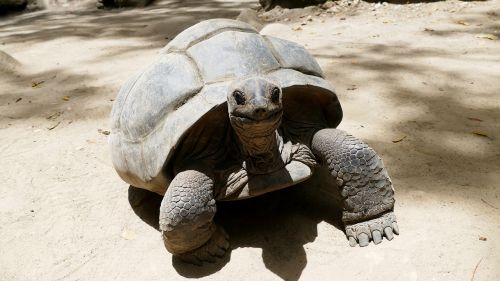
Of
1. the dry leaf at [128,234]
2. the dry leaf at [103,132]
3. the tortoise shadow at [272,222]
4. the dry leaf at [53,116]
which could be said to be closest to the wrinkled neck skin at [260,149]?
the tortoise shadow at [272,222]

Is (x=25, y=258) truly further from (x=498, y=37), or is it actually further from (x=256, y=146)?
(x=498, y=37)

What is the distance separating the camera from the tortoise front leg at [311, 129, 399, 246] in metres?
2.20

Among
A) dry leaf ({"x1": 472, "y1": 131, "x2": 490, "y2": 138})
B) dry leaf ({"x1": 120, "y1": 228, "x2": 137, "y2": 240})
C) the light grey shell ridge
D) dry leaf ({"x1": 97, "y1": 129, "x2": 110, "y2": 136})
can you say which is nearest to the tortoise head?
the light grey shell ridge

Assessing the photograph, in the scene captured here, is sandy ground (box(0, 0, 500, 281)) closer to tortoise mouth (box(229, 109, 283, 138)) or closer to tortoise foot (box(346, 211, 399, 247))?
tortoise foot (box(346, 211, 399, 247))

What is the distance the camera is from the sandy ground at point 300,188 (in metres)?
2.14

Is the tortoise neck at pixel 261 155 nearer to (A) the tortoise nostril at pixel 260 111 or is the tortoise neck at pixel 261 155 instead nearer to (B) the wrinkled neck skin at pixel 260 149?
(B) the wrinkled neck skin at pixel 260 149

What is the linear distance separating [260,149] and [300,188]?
1.95ft

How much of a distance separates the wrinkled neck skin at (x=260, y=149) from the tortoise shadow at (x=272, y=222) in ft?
1.13

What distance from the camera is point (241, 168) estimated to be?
2.27 meters

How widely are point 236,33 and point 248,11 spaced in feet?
17.6

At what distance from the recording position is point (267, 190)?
7.23 feet

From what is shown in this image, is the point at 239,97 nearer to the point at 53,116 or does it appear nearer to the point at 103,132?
the point at 103,132

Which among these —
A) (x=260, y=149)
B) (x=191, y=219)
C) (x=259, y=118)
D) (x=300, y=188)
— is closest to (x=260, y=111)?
(x=259, y=118)

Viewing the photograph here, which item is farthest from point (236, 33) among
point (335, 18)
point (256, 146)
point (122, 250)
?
point (335, 18)
